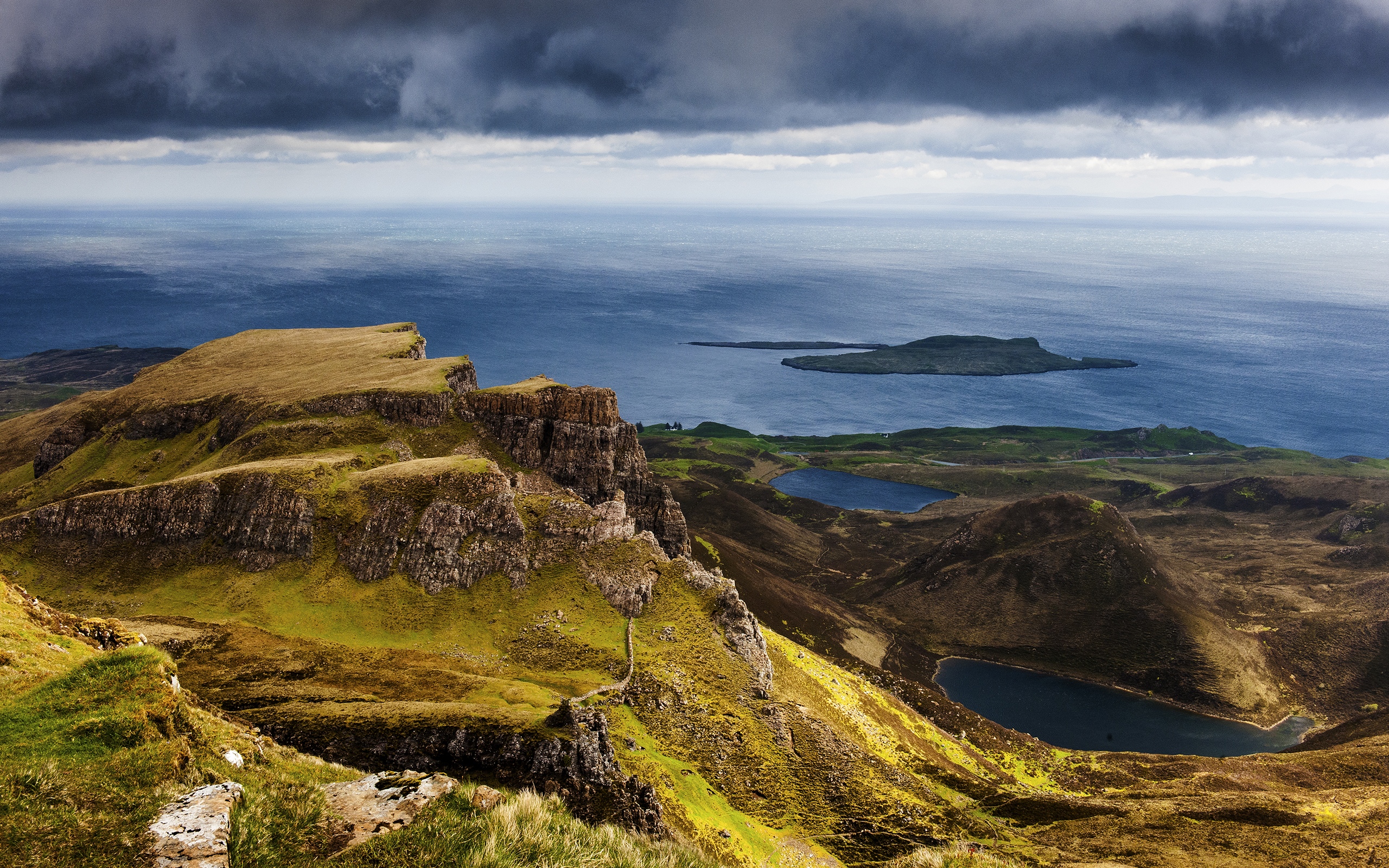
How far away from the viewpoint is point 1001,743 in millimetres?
78688

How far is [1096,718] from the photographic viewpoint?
95.3 metres

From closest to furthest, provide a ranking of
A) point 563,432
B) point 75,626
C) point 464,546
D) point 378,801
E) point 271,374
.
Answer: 1. point 378,801
2. point 75,626
3. point 464,546
4. point 563,432
5. point 271,374

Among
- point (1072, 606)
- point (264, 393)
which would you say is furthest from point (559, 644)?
point (1072, 606)

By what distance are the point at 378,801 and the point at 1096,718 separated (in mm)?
100689

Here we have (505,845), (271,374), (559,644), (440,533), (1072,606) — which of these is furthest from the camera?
(1072,606)

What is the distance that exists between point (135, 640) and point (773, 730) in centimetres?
4295

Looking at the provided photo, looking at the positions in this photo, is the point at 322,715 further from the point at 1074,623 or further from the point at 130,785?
the point at 1074,623

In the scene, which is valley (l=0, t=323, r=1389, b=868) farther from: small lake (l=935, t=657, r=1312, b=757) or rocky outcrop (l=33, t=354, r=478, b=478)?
small lake (l=935, t=657, r=1312, b=757)

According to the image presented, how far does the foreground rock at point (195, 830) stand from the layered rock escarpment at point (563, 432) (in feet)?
246

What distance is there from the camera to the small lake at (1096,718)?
8931 cm

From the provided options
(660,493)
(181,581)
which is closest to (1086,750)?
(660,493)

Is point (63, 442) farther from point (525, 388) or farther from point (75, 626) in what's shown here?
point (75, 626)

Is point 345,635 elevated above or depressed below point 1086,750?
above

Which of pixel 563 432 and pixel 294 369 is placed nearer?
pixel 563 432
